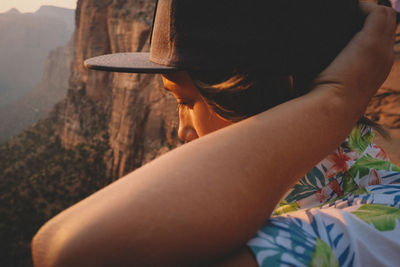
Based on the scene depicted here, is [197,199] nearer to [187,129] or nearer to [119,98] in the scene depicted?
[187,129]

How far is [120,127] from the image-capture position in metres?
16.5

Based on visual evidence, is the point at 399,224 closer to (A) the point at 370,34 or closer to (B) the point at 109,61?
(A) the point at 370,34

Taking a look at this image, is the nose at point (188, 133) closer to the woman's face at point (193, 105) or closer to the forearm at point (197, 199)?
the woman's face at point (193, 105)

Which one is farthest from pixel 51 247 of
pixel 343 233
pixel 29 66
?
pixel 29 66

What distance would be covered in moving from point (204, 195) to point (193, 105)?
0.56 meters

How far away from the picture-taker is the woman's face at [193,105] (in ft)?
2.64

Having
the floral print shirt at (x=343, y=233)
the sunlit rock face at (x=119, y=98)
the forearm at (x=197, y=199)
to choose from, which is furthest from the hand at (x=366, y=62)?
the sunlit rock face at (x=119, y=98)

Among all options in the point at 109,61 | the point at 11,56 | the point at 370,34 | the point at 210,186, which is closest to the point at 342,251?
the point at 210,186

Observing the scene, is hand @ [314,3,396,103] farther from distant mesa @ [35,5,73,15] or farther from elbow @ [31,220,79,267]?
distant mesa @ [35,5,73,15]

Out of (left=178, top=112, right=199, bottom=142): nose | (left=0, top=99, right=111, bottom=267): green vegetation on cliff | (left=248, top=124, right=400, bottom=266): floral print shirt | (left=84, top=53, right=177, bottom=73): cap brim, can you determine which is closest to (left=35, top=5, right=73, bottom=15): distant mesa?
(left=0, top=99, right=111, bottom=267): green vegetation on cliff

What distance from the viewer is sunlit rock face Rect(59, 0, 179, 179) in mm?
13695

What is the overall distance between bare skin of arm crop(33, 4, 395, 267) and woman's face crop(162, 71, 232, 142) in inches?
14.6

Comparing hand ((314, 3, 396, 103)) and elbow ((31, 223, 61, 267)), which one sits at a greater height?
hand ((314, 3, 396, 103))

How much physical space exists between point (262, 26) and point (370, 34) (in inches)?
11.6
